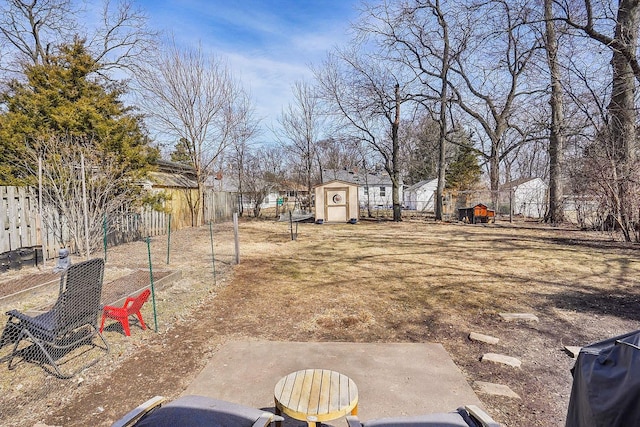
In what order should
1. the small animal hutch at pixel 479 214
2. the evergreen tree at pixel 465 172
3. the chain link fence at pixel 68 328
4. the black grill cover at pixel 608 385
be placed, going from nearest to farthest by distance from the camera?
the black grill cover at pixel 608 385
the chain link fence at pixel 68 328
the small animal hutch at pixel 479 214
the evergreen tree at pixel 465 172

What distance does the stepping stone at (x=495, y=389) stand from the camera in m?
2.81

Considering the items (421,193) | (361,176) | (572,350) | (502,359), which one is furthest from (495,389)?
(361,176)

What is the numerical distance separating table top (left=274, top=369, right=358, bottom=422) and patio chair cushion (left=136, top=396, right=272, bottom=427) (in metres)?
0.20

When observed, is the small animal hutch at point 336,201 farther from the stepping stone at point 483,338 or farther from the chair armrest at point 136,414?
the chair armrest at point 136,414

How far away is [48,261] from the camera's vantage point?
802 centimetres

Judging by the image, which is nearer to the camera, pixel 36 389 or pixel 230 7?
pixel 36 389

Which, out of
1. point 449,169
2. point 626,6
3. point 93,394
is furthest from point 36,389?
point 449,169

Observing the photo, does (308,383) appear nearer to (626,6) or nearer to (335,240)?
(335,240)

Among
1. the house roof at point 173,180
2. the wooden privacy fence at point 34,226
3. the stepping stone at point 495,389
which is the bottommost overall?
the stepping stone at point 495,389

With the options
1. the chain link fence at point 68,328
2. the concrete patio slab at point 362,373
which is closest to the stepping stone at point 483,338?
the concrete patio slab at point 362,373

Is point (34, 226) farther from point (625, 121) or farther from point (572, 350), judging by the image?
point (625, 121)

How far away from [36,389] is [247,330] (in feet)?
6.74

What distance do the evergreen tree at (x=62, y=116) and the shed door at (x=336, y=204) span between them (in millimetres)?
10451

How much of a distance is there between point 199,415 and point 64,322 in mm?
2310
